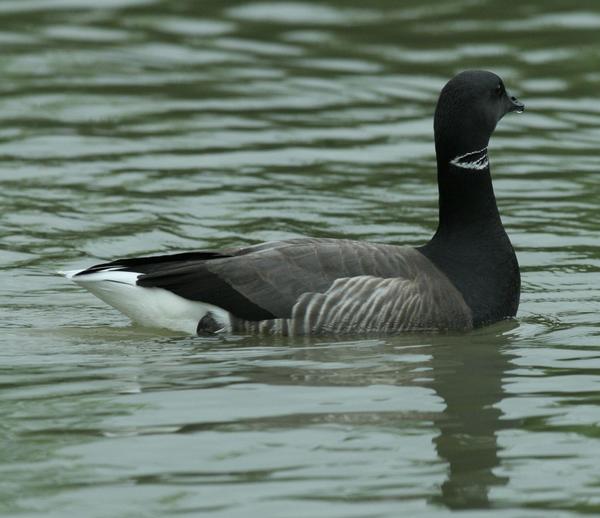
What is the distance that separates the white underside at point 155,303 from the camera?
39.5 feet

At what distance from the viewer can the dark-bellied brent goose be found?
12.0 metres

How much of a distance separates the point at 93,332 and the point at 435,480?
4576mm

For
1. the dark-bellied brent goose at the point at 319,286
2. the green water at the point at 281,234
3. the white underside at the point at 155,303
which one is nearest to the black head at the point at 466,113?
the dark-bellied brent goose at the point at 319,286

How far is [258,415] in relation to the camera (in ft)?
31.6

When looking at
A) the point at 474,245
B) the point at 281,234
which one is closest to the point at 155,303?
the point at 474,245

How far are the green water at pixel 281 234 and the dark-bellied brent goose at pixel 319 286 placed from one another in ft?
0.68

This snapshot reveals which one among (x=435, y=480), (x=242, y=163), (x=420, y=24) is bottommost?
(x=435, y=480)

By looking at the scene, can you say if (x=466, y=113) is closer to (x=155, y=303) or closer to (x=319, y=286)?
(x=319, y=286)

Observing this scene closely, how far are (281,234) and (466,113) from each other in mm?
3300

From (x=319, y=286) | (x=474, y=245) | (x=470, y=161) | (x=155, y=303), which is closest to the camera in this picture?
(x=319, y=286)

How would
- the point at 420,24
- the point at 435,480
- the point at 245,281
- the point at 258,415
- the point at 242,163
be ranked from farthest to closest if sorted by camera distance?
the point at 420,24
the point at 242,163
the point at 245,281
the point at 258,415
the point at 435,480

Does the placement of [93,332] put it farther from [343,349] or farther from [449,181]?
[449,181]

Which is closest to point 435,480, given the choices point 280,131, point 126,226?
point 126,226

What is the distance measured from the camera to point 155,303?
1214 cm
